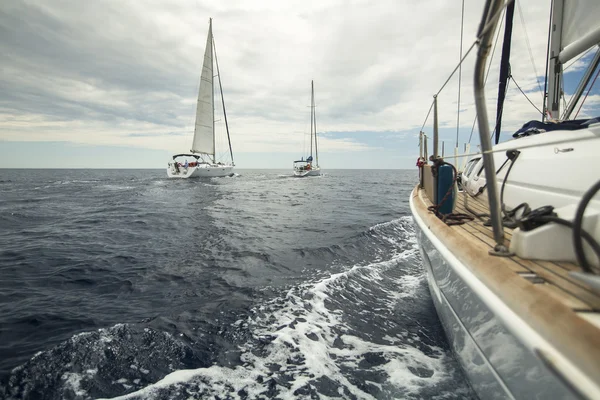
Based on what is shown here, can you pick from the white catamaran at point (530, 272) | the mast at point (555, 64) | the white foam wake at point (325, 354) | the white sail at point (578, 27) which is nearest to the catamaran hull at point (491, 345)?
the white catamaran at point (530, 272)

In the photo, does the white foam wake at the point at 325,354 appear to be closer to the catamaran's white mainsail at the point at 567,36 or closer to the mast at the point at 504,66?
the catamaran's white mainsail at the point at 567,36

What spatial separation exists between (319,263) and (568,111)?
496 centimetres

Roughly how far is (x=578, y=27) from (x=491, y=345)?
4596 millimetres

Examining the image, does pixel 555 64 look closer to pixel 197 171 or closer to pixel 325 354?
pixel 325 354

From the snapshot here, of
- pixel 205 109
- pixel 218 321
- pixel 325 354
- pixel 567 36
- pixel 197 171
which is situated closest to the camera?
pixel 325 354

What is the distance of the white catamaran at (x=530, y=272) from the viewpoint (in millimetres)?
922

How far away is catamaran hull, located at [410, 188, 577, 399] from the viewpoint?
104cm

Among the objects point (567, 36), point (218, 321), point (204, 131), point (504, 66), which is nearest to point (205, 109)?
point (204, 131)

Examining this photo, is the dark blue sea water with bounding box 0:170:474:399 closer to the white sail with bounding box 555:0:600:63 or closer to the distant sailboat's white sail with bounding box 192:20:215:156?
the white sail with bounding box 555:0:600:63

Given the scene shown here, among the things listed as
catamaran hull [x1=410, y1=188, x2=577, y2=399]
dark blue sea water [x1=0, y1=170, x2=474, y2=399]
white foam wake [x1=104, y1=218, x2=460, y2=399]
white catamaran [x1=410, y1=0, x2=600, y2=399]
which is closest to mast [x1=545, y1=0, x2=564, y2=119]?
white catamaran [x1=410, y1=0, x2=600, y2=399]

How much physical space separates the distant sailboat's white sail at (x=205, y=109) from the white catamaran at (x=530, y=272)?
37.0m

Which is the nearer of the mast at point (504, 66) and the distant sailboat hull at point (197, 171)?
the mast at point (504, 66)

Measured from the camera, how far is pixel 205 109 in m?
36.2

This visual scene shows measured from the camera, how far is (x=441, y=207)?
3330 millimetres
